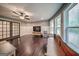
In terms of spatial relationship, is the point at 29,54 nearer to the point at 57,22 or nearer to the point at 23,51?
the point at 23,51

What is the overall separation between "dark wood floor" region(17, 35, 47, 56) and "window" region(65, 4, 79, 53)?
1.40 feet

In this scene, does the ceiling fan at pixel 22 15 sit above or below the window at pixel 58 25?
above

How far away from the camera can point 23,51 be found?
1604mm

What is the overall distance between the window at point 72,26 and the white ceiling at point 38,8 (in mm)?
221

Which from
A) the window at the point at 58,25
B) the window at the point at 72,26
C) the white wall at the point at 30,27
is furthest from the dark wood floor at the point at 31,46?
the window at the point at 72,26

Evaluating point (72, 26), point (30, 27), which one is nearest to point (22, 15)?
point (30, 27)

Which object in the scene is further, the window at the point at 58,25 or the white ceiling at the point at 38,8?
the window at the point at 58,25

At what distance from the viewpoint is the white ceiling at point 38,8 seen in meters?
1.53

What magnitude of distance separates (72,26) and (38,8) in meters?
0.64

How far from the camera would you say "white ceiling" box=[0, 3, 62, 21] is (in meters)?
→ 1.53

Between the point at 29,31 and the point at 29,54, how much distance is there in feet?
1.30

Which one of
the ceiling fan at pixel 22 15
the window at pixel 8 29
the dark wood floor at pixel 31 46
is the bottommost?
the dark wood floor at pixel 31 46

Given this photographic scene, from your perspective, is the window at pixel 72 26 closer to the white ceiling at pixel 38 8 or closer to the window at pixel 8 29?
the white ceiling at pixel 38 8

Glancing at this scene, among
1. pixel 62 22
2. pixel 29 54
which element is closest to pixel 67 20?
pixel 62 22
